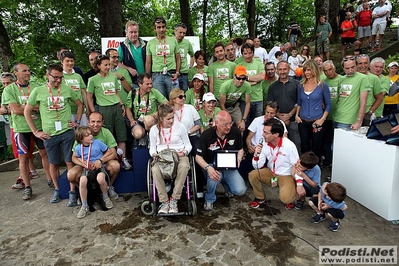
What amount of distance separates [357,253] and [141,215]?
8.26 feet

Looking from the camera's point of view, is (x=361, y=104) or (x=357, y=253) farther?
(x=361, y=104)

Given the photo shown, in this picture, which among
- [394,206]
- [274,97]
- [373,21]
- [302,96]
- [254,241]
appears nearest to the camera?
[254,241]

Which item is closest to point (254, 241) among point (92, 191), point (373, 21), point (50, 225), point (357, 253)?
point (357, 253)

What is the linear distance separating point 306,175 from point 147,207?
2.10 m

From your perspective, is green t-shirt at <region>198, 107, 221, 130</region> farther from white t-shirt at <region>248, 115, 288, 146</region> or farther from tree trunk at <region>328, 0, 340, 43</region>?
tree trunk at <region>328, 0, 340, 43</region>

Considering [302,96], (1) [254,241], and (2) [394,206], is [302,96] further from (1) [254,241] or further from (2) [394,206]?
(1) [254,241]

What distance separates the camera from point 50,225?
3588 millimetres

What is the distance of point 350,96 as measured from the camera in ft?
14.1

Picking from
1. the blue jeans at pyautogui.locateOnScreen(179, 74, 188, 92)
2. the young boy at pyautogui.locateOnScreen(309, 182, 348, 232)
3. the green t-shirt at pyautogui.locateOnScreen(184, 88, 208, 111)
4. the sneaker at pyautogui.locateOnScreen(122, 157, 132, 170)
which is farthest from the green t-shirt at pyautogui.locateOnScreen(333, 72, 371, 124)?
the sneaker at pyautogui.locateOnScreen(122, 157, 132, 170)

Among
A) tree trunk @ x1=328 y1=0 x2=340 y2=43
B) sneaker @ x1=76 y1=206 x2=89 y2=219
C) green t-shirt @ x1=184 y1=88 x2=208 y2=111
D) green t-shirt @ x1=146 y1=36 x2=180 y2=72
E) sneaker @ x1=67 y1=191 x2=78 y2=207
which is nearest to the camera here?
sneaker @ x1=76 y1=206 x2=89 y2=219

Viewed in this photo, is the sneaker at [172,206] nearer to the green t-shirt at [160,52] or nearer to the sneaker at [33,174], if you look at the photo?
the green t-shirt at [160,52]

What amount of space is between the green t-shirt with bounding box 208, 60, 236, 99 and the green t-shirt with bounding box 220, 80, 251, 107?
1.47 ft


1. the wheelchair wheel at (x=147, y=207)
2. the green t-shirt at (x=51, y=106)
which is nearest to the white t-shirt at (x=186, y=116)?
the wheelchair wheel at (x=147, y=207)

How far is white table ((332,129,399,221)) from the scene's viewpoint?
3.30m
